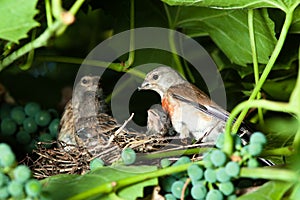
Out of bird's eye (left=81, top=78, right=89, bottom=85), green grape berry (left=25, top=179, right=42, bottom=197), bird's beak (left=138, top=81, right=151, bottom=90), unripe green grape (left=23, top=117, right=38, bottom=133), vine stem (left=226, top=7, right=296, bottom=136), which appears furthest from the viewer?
bird's eye (left=81, top=78, right=89, bottom=85)

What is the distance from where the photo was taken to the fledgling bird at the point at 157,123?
185 cm

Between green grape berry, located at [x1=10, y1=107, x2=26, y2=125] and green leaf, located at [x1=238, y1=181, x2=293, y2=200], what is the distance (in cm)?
111

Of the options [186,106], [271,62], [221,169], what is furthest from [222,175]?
[186,106]

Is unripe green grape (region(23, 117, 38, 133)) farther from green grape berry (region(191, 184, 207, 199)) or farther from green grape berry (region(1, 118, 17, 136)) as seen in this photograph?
green grape berry (region(191, 184, 207, 199))

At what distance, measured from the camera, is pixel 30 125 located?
2004 millimetres

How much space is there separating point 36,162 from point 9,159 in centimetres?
71

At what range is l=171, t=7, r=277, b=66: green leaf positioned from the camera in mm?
1781

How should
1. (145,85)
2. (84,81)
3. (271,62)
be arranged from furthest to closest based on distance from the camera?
(84,81) < (145,85) < (271,62)

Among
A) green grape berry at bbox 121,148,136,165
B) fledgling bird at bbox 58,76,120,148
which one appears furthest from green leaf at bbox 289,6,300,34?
green grape berry at bbox 121,148,136,165

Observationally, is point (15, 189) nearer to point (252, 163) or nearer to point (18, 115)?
point (252, 163)

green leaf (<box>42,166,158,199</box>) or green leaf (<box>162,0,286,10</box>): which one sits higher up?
green leaf (<box>162,0,286,10</box>)

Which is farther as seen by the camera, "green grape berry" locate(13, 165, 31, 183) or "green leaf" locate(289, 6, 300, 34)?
"green leaf" locate(289, 6, 300, 34)

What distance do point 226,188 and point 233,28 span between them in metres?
0.93

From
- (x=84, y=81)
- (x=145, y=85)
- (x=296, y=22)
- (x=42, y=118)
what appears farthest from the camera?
(x=84, y=81)
